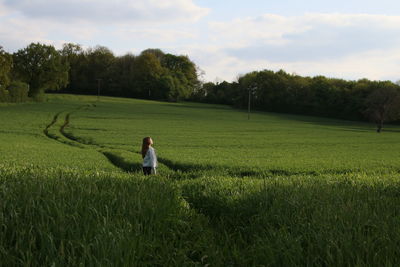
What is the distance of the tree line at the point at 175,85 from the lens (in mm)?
84375

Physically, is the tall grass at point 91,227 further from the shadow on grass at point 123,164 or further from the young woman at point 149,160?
the shadow on grass at point 123,164

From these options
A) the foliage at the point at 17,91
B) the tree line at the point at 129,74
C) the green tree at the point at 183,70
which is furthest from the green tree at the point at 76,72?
the foliage at the point at 17,91

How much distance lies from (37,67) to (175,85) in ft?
169

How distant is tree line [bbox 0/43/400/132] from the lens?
84.4 m

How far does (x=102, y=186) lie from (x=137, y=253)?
2.65 m

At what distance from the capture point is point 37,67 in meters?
97.0

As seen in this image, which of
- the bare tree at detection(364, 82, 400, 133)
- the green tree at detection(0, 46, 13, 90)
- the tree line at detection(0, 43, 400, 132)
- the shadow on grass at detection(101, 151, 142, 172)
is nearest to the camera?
the shadow on grass at detection(101, 151, 142, 172)

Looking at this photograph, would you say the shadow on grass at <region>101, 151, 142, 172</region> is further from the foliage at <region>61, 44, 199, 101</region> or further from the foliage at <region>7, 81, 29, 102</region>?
the foliage at <region>61, 44, 199, 101</region>

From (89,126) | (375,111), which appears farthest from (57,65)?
(375,111)

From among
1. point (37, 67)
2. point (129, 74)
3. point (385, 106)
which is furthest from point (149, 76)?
point (385, 106)

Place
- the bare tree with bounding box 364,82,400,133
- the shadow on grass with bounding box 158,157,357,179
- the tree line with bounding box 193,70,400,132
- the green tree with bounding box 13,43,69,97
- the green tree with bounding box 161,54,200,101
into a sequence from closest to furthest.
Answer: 1. the shadow on grass with bounding box 158,157,357,179
2. the bare tree with bounding box 364,82,400,133
3. the green tree with bounding box 13,43,69,97
4. the tree line with bounding box 193,70,400,132
5. the green tree with bounding box 161,54,200,101

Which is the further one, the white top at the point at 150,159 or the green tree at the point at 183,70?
the green tree at the point at 183,70

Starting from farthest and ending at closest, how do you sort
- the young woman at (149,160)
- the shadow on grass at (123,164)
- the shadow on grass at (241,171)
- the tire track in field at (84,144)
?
1. the tire track in field at (84,144)
2. the shadow on grass at (123,164)
3. the shadow on grass at (241,171)
4. the young woman at (149,160)

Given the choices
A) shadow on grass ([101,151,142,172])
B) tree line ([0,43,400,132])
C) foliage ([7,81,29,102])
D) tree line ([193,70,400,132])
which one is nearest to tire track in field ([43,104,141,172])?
shadow on grass ([101,151,142,172])
